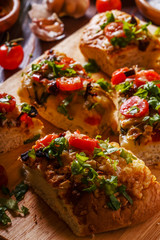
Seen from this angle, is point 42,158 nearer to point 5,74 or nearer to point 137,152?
point 137,152

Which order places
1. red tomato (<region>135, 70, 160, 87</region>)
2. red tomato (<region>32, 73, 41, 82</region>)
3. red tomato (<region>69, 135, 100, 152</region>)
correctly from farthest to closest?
1. red tomato (<region>32, 73, 41, 82</region>)
2. red tomato (<region>135, 70, 160, 87</region>)
3. red tomato (<region>69, 135, 100, 152</region>)

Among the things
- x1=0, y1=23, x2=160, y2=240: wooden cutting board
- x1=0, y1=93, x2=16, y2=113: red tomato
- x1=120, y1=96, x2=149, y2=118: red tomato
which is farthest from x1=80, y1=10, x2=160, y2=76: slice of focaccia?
x1=0, y1=23, x2=160, y2=240: wooden cutting board

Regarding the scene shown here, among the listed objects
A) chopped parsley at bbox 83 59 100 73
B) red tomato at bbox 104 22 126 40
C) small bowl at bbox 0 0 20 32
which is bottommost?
chopped parsley at bbox 83 59 100 73

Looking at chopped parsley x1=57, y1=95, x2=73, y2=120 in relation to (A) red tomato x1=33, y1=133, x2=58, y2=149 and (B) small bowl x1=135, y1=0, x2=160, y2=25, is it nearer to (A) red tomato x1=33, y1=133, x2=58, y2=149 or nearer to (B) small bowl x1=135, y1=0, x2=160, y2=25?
(A) red tomato x1=33, y1=133, x2=58, y2=149

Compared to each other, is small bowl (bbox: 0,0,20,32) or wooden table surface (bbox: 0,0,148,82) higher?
small bowl (bbox: 0,0,20,32)

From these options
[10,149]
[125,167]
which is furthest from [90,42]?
[125,167]

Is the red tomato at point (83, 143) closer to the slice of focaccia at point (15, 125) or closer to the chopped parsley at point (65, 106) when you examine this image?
the chopped parsley at point (65, 106)

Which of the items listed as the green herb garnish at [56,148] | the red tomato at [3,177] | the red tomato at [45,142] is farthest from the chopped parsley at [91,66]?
the red tomato at [3,177]

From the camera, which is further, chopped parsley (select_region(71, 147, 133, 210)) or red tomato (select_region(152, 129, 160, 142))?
red tomato (select_region(152, 129, 160, 142))
